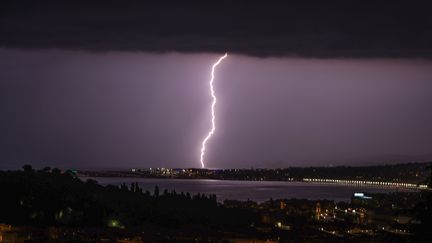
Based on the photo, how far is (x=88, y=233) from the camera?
47.7 metres

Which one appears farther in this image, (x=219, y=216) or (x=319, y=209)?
(x=319, y=209)

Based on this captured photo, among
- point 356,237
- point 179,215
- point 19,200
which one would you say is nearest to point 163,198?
point 179,215

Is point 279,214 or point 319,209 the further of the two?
point 319,209

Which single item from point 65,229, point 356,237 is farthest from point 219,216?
point 65,229

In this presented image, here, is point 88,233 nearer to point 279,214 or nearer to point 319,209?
point 279,214

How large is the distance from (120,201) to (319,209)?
29.4 meters

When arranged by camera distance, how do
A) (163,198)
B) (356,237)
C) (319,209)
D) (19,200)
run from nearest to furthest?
(19,200)
(356,237)
(163,198)
(319,209)

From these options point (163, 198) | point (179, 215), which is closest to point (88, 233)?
point (179, 215)

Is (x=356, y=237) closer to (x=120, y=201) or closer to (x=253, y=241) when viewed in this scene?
(x=253, y=241)

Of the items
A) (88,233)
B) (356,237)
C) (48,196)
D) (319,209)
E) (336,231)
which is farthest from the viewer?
(319,209)

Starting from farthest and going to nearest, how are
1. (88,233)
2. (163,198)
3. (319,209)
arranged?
(319,209) → (163,198) → (88,233)

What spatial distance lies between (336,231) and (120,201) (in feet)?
58.3

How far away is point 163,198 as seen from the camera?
271 ft

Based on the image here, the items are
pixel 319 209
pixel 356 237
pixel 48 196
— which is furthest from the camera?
pixel 319 209
